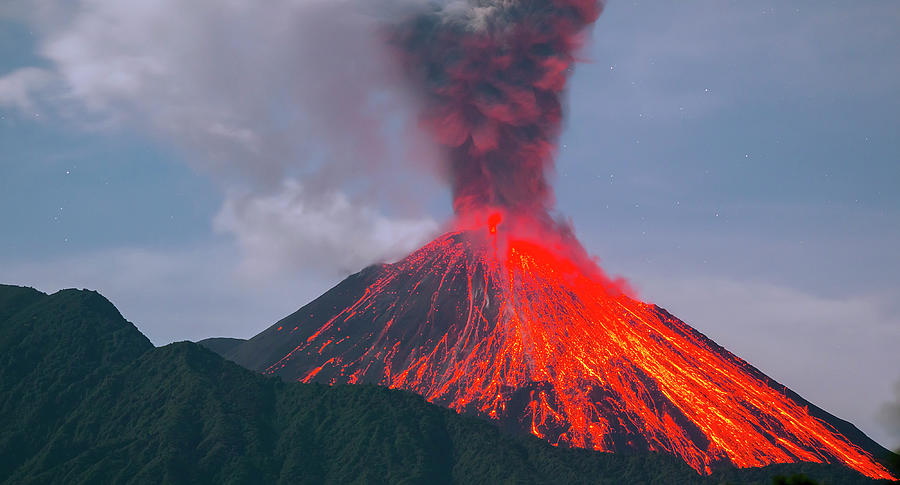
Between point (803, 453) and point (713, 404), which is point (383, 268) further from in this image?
point (803, 453)

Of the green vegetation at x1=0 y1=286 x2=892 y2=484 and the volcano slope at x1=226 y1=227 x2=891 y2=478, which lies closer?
the green vegetation at x1=0 y1=286 x2=892 y2=484

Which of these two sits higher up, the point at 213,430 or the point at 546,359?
the point at 546,359

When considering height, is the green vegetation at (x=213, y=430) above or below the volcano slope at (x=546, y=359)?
below

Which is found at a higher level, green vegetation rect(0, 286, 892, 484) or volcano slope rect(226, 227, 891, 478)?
volcano slope rect(226, 227, 891, 478)

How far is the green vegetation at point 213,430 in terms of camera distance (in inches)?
2363

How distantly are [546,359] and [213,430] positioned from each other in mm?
28704

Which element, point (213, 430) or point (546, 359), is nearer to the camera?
point (213, 430)

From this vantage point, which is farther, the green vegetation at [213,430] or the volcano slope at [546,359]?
the volcano slope at [546,359]

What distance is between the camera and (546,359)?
8000cm

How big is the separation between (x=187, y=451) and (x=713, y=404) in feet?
130

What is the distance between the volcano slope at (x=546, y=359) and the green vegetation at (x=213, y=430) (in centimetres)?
482

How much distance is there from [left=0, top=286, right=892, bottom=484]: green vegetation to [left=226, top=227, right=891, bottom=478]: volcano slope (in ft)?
15.8

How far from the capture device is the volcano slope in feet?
234

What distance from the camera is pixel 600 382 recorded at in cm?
7631
